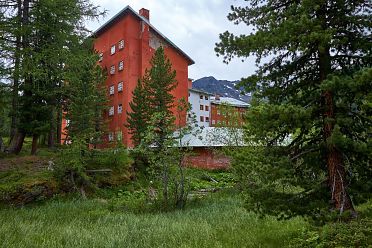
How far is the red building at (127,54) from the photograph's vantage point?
4066cm

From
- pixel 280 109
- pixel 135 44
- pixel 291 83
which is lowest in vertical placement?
pixel 280 109

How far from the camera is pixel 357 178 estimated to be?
6230mm

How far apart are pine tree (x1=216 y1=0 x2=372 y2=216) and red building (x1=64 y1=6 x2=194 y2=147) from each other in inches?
1281

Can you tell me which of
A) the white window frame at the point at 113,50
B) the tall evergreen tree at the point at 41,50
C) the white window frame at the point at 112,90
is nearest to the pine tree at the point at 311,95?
the tall evergreen tree at the point at 41,50

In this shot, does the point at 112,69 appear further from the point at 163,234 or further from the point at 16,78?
the point at 163,234

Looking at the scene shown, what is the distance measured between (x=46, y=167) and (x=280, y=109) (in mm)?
15262

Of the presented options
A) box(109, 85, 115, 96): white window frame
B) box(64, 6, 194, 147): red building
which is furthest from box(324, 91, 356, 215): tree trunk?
box(109, 85, 115, 96): white window frame

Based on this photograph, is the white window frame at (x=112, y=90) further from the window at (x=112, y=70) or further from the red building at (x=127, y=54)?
the window at (x=112, y=70)

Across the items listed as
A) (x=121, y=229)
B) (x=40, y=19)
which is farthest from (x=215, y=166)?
Result: (x=121, y=229)

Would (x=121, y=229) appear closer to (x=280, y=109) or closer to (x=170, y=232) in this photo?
(x=170, y=232)

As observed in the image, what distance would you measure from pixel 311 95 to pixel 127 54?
120 ft

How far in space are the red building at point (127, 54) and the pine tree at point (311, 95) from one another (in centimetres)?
3254

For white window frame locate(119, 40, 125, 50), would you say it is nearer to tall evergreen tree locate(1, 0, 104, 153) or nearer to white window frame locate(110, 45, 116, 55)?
white window frame locate(110, 45, 116, 55)

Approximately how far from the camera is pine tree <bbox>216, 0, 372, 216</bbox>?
5578mm
